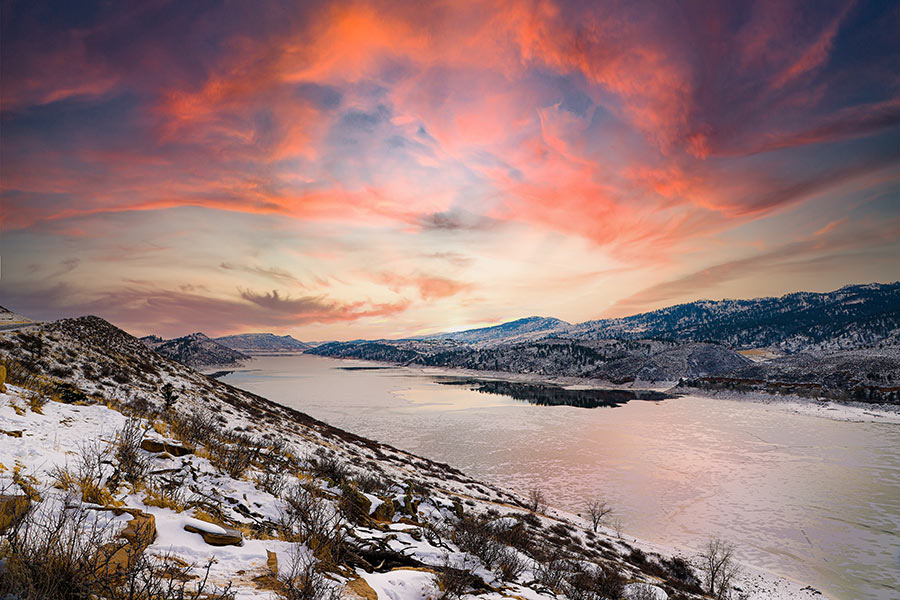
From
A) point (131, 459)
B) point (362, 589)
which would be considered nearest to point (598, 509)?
point (362, 589)

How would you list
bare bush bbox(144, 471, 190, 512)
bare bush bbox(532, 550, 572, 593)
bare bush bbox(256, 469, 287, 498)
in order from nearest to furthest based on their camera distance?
1. bare bush bbox(144, 471, 190, 512)
2. bare bush bbox(532, 550, 572, 593)
3. bare bush bbox(256, 469, 287, 498)

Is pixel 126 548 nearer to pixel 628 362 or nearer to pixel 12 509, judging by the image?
pixel 12 509

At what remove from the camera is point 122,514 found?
5.20m

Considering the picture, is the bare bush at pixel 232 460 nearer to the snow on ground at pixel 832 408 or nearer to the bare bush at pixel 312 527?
the bare bush at pixel 312 527

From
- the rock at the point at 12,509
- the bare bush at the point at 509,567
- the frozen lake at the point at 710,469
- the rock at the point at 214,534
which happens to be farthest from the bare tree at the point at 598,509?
the rock at the point at 12,509

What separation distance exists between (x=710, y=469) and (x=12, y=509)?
46.6m

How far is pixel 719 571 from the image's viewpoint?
18078mm

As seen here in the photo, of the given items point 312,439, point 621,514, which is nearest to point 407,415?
point 312,439

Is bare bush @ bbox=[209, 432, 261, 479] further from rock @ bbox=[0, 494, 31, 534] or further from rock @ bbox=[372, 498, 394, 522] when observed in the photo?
rock @ bbox=[0, 494, 31, 534]

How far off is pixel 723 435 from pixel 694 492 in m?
28.0

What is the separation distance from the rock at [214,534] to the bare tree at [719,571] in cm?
1993

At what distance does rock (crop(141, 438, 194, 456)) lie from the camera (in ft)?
29.1

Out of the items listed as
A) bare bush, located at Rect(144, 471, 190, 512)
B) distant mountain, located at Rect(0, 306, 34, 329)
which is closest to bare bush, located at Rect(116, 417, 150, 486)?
bare bush, located at Rect(144, 471, 190, 512)

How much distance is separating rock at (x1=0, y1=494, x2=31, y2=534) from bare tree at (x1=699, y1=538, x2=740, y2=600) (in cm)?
2241
